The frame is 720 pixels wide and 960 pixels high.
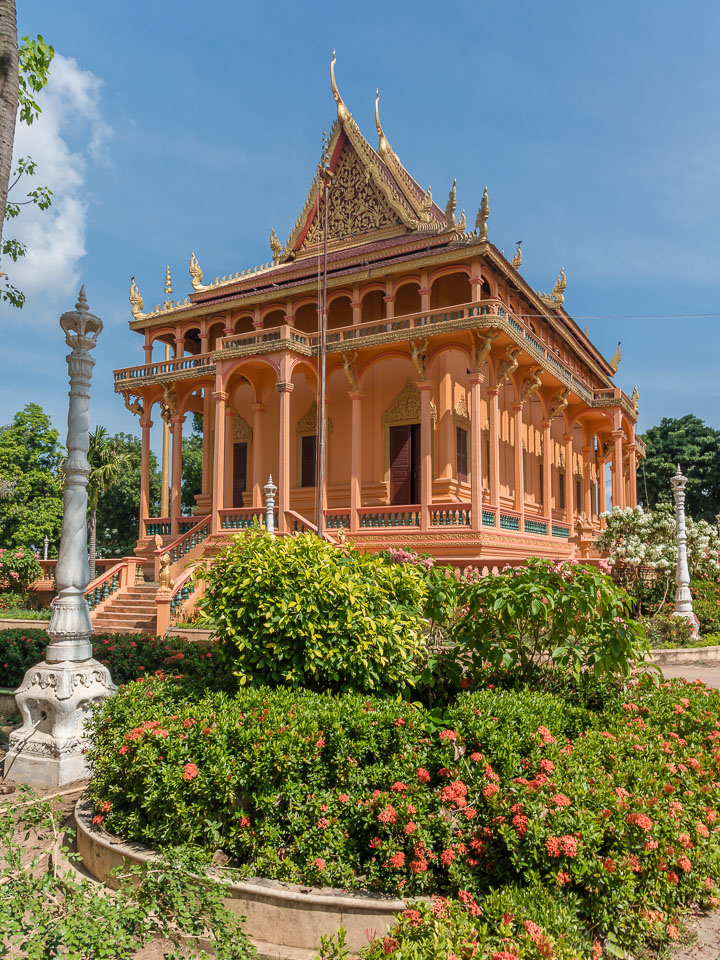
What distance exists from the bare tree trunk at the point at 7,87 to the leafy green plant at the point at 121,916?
409 cm

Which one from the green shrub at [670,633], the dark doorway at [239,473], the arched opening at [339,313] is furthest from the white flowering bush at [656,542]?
the dark doorway at [239,473]

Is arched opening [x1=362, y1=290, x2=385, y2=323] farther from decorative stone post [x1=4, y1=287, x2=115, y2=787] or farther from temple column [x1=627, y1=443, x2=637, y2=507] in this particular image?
decorative stone post [x1=4, y1=287, x2=115, y2=787]

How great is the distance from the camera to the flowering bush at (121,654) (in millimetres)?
9014

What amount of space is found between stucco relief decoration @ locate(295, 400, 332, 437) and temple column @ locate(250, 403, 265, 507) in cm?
111

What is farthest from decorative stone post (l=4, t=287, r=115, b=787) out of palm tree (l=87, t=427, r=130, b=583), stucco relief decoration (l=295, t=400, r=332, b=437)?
palm tree (l=87, t=427, r=130, b=583)

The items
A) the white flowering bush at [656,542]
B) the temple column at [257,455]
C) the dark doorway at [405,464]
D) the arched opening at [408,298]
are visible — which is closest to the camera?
the white flowering bush at [656,542]

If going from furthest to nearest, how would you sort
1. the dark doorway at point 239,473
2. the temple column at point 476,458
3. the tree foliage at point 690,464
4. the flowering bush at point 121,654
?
the tree foliage at point 690,464, the dark doorway at point 239,473, the temple column at point 476,458, the flowering bush at point 121,654

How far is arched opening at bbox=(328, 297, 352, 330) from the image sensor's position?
2077cm

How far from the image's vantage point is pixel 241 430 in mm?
21969

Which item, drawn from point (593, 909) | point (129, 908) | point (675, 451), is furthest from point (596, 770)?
point (675, 451)

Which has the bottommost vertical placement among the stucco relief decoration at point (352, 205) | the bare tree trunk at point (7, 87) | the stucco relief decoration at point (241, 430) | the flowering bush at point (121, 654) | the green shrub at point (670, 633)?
the green shrub at point (670, 633)

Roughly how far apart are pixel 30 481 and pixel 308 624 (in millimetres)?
31751

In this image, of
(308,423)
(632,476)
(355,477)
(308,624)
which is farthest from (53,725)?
(632,476)

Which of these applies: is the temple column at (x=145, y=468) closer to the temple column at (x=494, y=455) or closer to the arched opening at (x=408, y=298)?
the arched opening at (x=408, y=298)
